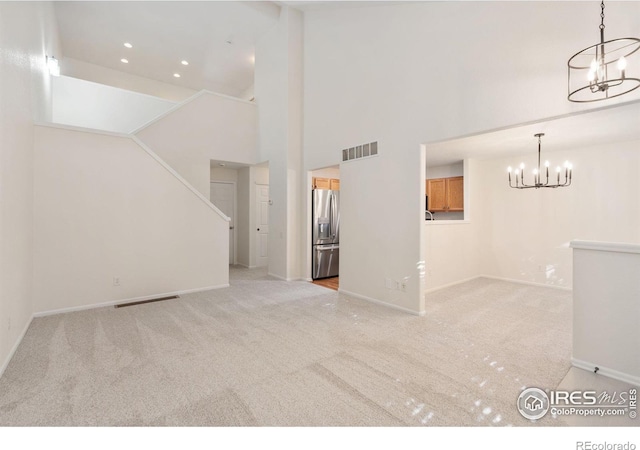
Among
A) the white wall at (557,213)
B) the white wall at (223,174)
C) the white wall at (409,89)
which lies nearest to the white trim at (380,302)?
the white wall at (409,89)

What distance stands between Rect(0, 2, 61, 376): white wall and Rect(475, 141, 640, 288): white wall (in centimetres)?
712

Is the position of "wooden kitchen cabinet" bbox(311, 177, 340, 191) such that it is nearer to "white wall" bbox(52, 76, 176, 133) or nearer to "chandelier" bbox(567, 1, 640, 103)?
"white wall" bbox(52, 76, 176, 133)

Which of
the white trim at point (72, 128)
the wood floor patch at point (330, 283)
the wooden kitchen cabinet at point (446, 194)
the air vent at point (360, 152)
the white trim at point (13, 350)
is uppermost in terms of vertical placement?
the white trim at point (72, 128)

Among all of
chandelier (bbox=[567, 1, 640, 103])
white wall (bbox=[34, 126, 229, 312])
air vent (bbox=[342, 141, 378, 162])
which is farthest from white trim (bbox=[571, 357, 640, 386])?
white wall (bbox=[34, 126, 229, 312])

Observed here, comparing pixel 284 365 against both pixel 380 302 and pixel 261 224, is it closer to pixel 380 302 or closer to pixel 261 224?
pixel 380 302

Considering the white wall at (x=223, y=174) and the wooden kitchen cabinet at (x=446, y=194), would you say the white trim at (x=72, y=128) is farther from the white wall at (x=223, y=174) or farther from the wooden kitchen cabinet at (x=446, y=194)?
the wooden kitchen cabinet at (x=446, y=194)

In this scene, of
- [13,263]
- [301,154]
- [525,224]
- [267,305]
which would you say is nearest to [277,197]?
A: [301,154]

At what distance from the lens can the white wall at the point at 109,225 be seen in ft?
12.0

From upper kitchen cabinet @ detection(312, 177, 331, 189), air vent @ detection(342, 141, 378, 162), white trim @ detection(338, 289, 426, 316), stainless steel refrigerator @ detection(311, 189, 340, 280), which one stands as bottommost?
white trim @ detection(338, 289, 426, 316)

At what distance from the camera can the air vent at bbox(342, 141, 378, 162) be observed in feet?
14.2

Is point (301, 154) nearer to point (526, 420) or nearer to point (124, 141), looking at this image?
point (124, 141)

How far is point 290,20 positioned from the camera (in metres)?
5.71

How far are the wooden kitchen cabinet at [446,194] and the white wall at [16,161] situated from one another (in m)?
6.91
